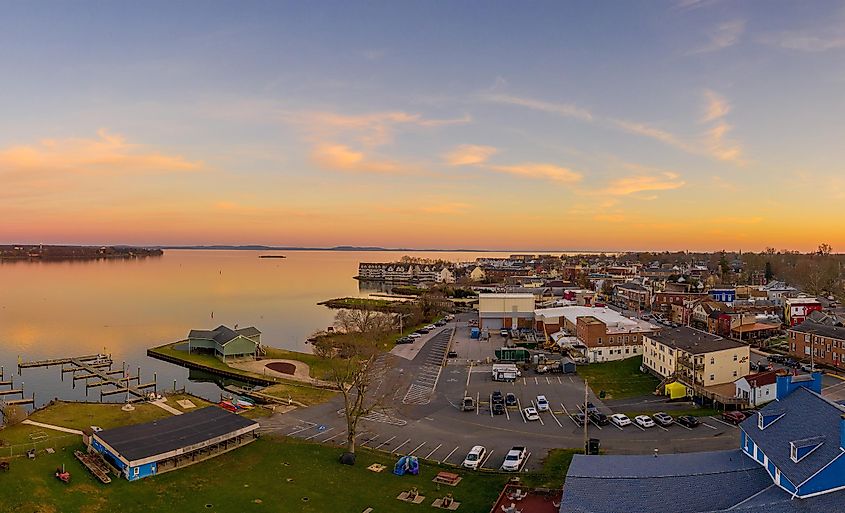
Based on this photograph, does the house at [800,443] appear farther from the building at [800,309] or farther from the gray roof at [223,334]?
the building at [800,309]

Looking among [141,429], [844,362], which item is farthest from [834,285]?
[141,429]

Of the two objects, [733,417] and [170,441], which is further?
[733,417]

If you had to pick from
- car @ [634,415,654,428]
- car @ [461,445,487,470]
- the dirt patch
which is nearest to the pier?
the dirt patch

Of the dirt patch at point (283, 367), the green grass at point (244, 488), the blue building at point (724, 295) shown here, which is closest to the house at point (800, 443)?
the green grass at point (244, 488)

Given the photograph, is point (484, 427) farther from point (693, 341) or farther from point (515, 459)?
point (693, 341)

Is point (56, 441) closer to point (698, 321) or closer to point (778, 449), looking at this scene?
point (778, 449)

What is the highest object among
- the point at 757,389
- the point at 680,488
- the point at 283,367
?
the point at 680,488

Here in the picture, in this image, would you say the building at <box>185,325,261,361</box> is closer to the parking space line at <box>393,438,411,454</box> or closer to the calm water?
the calm water

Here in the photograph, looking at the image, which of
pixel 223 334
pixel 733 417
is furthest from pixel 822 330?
pixel 223 334
